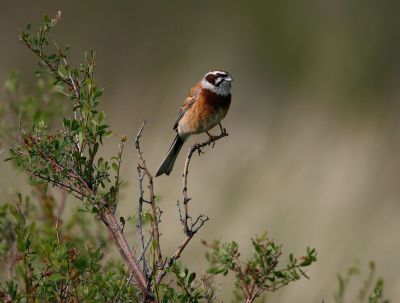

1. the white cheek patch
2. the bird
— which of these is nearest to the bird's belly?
the bird

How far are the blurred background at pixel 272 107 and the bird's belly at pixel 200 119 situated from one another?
14.3 feet

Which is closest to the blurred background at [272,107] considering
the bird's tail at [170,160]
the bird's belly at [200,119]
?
the bird's tail at [170,160]

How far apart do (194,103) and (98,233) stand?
178cm

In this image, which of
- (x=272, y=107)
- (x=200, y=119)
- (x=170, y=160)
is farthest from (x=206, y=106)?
(x=272, y=107)

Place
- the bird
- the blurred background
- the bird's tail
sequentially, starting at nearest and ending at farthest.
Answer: the bird's tail, the bird, the blurred background

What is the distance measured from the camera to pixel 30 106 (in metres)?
4.80

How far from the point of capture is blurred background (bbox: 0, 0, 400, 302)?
12.1 metres

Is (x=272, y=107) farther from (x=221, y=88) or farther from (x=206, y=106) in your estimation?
(x=206, y=106)

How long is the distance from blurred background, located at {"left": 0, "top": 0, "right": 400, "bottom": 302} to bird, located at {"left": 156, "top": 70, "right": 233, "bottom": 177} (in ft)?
14.3

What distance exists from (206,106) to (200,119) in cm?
12

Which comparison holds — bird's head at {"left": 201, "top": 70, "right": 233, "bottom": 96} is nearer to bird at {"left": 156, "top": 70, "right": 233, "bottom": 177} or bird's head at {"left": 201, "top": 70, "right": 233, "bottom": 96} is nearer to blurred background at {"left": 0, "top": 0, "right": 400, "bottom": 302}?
bird at {"left": 156, "top": 70, "right": 233, "bottom": 177}

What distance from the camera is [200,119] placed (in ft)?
21.2

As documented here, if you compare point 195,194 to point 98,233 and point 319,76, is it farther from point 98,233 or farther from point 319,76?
point 98,233

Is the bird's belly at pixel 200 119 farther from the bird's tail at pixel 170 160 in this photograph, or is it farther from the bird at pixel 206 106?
the bird's tail at pixel 170 160
